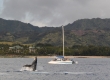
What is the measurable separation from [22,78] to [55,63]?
7243 centimetres

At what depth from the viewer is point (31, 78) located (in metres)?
70.2

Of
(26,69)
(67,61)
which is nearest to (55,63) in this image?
(67,61)

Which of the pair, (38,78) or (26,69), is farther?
(26,69)

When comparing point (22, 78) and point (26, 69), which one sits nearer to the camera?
point (22, 78)

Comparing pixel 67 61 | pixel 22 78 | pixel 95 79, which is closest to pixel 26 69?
pixel 22 78

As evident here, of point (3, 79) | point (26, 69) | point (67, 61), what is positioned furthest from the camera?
point (67, 61)

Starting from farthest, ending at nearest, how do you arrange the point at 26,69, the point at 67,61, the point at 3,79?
the point at 67,61, the point at 26,69, the point at 3,79

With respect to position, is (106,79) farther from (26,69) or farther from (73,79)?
(26,69)

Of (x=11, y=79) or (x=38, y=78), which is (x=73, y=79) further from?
(x=11, y=79)

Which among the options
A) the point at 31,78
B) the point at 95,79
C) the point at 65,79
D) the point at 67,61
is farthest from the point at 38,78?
the point at 67,61

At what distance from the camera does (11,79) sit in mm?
68375

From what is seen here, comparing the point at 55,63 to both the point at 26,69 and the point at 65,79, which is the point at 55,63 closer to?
the point at 26,69

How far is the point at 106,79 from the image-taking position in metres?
71.1

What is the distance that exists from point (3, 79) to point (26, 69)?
24.6 m
